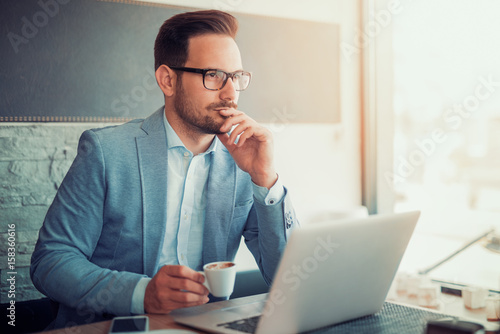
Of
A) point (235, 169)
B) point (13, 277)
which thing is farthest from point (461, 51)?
point (13, 277)

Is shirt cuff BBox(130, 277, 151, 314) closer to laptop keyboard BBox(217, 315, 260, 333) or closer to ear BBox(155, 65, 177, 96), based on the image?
laptop keyboard BBox(217, 315, 260, 333)

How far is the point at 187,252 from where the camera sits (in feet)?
5.58

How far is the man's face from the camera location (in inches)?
67.9

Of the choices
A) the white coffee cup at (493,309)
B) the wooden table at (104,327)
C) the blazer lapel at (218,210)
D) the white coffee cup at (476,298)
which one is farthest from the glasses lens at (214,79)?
the white coffee cup at (476,298)

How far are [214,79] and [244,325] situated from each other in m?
1.00

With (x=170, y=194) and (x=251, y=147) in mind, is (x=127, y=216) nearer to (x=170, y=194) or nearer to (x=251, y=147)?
→ (x=170, y=194)

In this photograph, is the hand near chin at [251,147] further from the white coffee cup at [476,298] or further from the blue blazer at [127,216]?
the white coffee cup at [476,298]

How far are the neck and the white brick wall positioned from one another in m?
0.71

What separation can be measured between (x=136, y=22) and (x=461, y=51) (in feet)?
6.07

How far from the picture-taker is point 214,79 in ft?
5.75

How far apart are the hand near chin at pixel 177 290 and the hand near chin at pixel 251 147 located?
0.51 meters

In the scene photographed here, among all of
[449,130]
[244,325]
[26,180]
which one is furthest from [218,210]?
[449,130]

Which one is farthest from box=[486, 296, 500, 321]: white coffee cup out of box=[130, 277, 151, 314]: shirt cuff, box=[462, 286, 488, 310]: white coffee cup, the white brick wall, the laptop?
the white brick wall

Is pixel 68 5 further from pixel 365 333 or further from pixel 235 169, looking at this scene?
pixel 365 333
